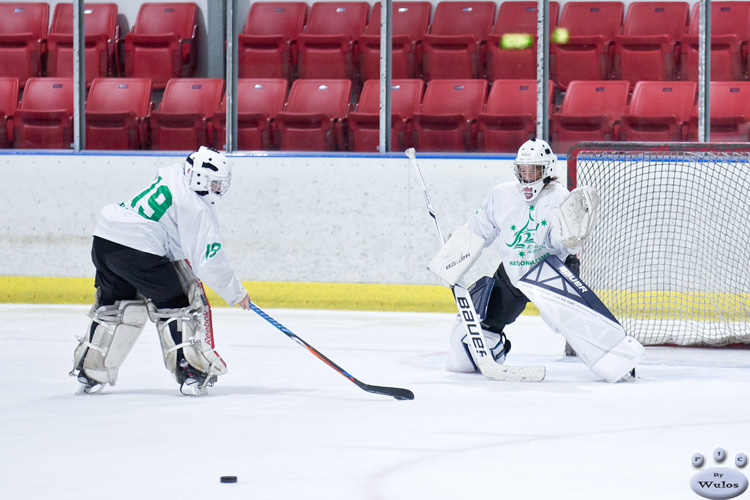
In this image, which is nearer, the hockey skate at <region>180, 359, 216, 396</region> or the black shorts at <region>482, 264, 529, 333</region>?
the hockey skate at <region>180, 359, 216, 396</region>

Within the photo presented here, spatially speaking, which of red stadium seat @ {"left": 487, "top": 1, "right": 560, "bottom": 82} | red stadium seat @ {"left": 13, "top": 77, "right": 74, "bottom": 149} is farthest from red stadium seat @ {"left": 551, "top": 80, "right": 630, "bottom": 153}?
red stadium seat @ {"left": 13, "top": 77, "right": 74, "bottom": 149}

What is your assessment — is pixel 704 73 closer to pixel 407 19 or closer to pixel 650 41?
pixel 650 41

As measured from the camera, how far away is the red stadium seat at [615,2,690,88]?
24.2ft

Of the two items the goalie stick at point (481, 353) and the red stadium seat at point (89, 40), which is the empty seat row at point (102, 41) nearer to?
the red stadium seat at point (89, 40)

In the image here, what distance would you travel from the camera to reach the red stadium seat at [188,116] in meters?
7.31

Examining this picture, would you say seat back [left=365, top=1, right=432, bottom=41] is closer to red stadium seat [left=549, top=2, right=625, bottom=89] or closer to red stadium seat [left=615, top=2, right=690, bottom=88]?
red stadium seat [left=549, top=2, right=625, bottom=89]

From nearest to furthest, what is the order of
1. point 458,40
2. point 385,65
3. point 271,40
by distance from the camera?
point 385,65, point 458,40, point 271,40

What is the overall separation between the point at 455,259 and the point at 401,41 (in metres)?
2.87

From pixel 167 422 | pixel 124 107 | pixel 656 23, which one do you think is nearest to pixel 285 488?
pixel 167 422

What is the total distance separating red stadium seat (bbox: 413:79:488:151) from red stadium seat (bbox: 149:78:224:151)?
1265 mm

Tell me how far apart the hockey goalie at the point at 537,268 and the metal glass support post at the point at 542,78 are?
2.01m

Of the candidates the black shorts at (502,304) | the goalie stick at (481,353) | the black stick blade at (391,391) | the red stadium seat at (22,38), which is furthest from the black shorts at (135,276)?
the red stadium seat at (22,38)

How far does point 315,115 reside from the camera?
23.8 feet

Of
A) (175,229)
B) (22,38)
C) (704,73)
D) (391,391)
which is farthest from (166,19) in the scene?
(391,391)
